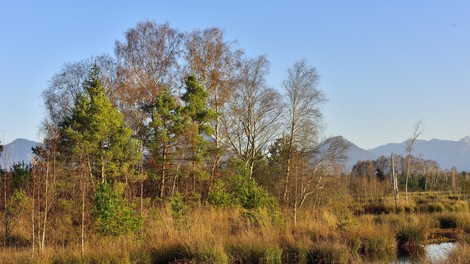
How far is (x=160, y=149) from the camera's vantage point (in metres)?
21.1

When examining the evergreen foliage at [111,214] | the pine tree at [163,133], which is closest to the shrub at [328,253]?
the evergreen foliage at [111,214]

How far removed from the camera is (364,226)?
15438 mm

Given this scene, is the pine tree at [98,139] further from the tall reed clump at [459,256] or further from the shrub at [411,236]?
the tall reed clump at [459,256]

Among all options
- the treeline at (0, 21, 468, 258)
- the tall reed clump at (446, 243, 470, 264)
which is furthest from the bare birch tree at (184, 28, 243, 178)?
the tall reed clump at (446, 243, 470, 264)

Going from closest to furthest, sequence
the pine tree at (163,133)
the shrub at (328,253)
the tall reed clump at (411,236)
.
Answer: the shrub at (328,253) < the tall reed clump at (411,236) < the pine tree at (163,133)

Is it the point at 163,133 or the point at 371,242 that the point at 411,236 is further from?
the point at 163,133

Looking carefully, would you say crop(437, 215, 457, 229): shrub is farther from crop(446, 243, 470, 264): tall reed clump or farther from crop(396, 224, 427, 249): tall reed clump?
crop(446, 243, 470, 264): tall reed clump

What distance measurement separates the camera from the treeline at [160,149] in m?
12.8

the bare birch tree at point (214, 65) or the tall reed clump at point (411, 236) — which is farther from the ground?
the bare birch tree at point (214, 65)

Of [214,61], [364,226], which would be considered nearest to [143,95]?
[214,61]

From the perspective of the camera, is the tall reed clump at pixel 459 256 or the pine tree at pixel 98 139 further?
the pine tree at pixel 98 139

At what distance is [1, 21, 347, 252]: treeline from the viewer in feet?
42.0

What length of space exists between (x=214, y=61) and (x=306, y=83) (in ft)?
16.8

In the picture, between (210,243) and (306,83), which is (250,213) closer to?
(210,243)
